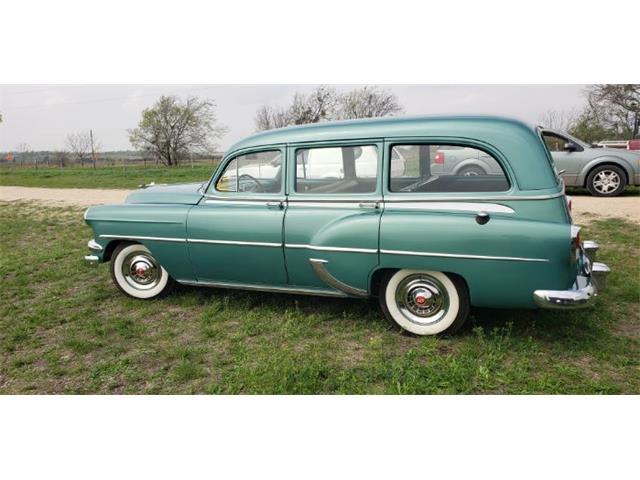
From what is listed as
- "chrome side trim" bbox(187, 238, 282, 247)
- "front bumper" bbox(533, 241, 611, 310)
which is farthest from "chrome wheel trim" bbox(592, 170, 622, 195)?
"chrome side trim" bbox(187, 238, 282, 247)

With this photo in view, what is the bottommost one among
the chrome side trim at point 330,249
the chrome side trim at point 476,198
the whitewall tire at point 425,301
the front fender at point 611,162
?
the whitewall tire at point 425,301

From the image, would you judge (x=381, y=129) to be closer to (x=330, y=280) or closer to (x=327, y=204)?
(x=327, y=204)

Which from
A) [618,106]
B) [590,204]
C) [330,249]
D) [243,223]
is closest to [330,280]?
[330,249]

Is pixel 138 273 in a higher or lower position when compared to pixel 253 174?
lower

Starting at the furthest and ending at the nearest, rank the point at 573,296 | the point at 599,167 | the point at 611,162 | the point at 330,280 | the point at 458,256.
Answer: the point at 599,167 → the point at 611,162 → the point at 330,280 → the point at 458,256 → the point at 573,296

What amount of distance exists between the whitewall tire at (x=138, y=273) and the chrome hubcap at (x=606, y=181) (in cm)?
983

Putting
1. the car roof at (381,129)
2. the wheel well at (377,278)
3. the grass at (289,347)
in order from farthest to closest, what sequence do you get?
the wheel well at (377,278) < the car roof at (381,129) < the grass at (289,347)

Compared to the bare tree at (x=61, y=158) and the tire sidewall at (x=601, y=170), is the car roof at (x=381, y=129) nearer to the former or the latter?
the tire sidewall at (x=601, y=170)

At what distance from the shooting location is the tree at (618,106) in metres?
16.3

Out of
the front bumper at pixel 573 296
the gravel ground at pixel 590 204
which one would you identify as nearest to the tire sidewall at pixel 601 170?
the gravel ground at pixel 590 204

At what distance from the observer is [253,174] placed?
171 inches

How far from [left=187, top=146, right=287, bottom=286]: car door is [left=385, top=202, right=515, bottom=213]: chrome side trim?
1.03 m

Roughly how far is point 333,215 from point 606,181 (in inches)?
363

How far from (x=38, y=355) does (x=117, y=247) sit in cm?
142
